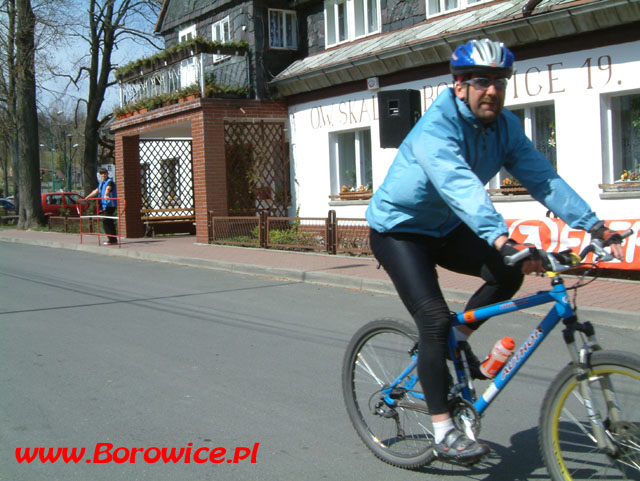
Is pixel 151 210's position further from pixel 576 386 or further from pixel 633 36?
pixel 576 386

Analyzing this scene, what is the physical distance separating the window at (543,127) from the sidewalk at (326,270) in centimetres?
299

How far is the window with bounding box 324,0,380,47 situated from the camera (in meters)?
15.8

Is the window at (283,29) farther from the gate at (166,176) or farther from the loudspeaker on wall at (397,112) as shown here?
the loudspeaker on wall at (397,112)

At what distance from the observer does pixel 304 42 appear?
1762 cm

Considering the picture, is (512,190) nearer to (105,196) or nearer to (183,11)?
(105,196)

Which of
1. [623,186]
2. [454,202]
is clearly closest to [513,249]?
[454,202]

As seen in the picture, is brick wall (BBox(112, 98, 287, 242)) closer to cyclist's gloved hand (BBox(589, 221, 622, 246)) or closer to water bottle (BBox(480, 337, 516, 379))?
water bottle (BBox(480, 337, 516, 379))

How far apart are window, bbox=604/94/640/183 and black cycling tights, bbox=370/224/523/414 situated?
836cm

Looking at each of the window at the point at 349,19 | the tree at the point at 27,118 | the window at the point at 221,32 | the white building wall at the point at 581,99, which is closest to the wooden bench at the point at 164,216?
the window at the point at 221,32

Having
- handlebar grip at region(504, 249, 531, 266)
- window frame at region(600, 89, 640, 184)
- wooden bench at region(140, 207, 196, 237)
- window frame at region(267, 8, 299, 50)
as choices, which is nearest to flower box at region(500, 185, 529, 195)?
window frame at region(600, 89, 640, 184)

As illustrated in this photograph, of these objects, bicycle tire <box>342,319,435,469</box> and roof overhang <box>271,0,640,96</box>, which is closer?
bicycle tire <box>342,319,435,469</box>

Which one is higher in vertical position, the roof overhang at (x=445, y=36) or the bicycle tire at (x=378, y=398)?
the roof overhang at (x=445, y=36)

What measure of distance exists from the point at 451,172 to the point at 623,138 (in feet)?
29.8

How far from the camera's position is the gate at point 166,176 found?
68.4 feet
